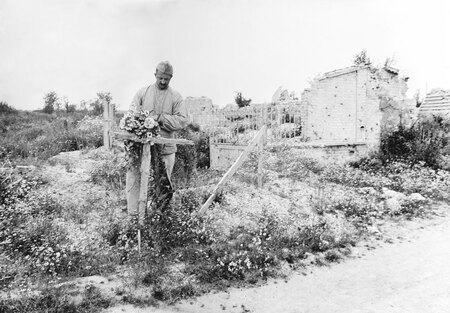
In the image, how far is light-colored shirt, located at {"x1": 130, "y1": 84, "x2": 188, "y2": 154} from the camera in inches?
199

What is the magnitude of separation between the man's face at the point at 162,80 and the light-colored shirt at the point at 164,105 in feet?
0.28

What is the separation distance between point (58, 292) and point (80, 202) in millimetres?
3090

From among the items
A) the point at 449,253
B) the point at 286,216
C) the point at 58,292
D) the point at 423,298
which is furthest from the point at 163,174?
the point at 449,253

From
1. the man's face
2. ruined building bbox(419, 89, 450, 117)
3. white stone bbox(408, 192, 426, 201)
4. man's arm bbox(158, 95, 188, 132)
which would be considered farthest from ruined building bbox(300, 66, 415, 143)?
the man's face

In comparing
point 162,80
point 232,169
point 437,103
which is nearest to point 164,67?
point 162,80

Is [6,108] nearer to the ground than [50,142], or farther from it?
farther from it

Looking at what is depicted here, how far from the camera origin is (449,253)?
216 inches

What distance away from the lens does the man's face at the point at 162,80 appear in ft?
16.0

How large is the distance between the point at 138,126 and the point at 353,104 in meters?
10.4

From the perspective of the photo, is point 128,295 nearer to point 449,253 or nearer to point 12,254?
point 12,254

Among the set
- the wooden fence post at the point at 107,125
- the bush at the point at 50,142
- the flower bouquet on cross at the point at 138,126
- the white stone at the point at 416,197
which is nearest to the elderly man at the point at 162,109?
the flower bouquet on cross at the point at 138,126

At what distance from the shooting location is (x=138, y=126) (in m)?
4.47

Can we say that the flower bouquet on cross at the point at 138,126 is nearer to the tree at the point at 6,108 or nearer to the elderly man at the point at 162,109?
the elderly man at the point at 162,109

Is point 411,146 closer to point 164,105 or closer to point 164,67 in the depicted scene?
point 164,105
